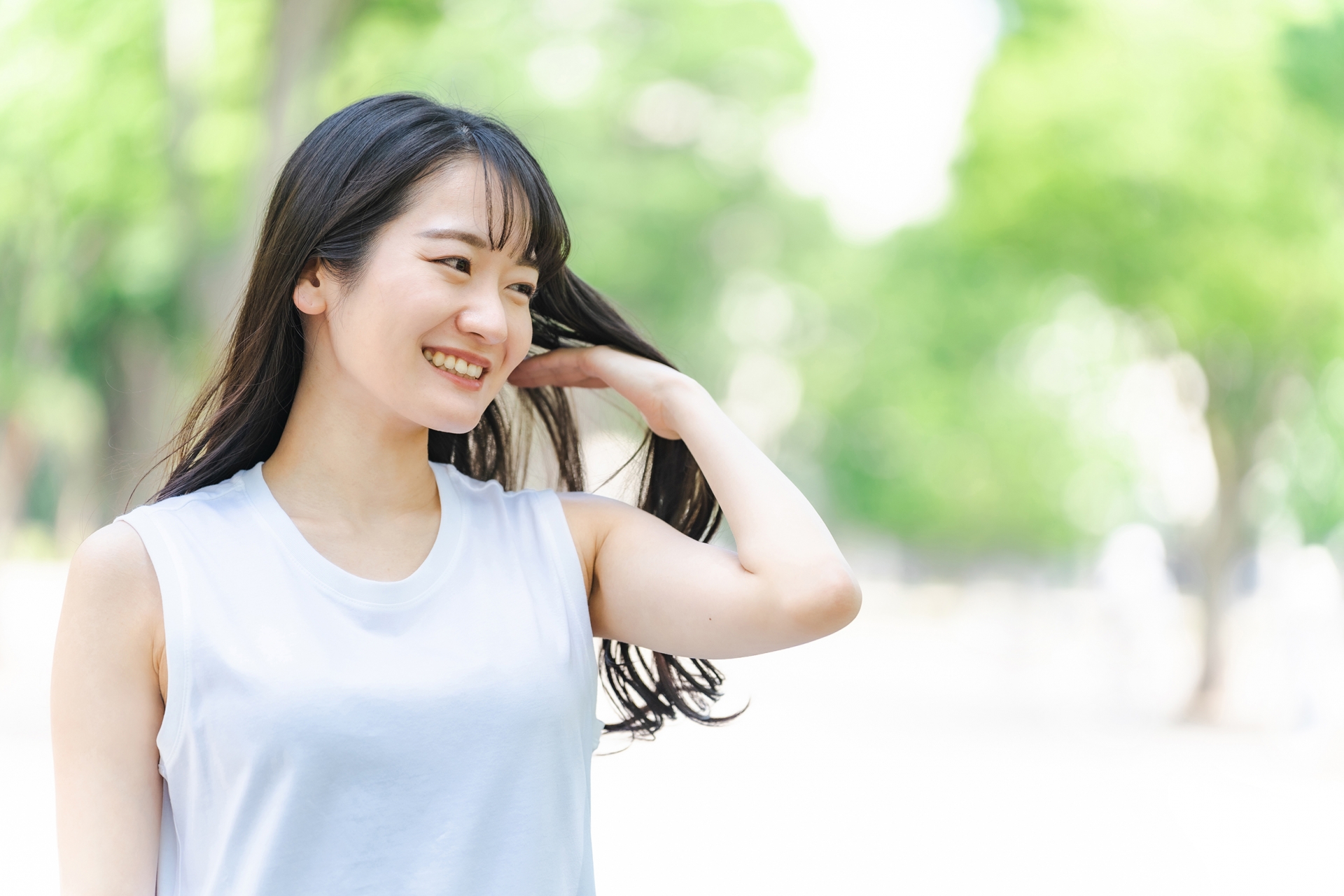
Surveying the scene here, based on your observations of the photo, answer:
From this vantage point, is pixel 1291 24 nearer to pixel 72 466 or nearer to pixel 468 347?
pixel 468 347

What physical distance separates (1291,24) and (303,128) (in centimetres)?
640

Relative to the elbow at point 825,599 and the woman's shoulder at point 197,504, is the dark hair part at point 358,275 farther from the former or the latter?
the elbow at point 825,599

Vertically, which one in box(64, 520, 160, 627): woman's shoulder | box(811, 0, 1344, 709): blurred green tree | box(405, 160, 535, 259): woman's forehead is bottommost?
box(64, 520, 160, 627): woman's shoulder

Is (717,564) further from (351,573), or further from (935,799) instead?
(935,799)

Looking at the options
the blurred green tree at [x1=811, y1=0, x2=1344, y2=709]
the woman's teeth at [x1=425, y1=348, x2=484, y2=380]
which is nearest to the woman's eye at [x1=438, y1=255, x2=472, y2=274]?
the woman's teeth at [x1=425, y1=348, x2=484, y2=380]

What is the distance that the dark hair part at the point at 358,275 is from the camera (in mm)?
1898

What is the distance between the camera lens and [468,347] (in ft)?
6.25

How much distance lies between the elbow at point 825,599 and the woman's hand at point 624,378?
1.13ft

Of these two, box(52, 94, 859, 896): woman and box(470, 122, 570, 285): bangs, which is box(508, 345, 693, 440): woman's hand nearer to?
box(52, 94, 859, 896): woman

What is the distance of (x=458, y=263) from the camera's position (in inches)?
74.2

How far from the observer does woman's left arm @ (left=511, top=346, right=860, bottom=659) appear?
195 cm

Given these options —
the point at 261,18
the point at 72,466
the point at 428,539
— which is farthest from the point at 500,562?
the point at 72,466

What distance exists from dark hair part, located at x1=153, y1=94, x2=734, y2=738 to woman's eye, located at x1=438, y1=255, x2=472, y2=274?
47 mm

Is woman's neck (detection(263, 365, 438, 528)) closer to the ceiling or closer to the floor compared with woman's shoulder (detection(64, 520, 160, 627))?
closer to the ceiling
